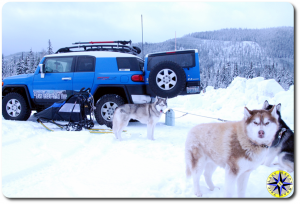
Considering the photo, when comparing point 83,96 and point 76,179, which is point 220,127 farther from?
point 83,96

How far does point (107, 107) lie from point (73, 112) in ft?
2.81

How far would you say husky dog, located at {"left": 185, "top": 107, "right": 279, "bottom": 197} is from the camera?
1247 millimetres

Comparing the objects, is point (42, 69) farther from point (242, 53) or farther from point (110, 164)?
point (242, 53)

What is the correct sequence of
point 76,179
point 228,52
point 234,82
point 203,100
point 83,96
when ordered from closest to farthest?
1. point 76,179
2. point 228,52
3. point 234,82
4. point 83,96
5. point 203,100

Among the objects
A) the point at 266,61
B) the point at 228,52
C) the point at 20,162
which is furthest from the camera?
the point at 228,52

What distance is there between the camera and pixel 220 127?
59.2 inches

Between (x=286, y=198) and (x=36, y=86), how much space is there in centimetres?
506

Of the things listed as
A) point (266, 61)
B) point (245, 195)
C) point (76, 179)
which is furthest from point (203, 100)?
point (76, 179)

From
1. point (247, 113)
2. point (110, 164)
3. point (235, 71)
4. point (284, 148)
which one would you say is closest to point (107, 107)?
point (110, 164)

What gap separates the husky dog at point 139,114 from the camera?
3449mm

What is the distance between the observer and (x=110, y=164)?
2.24 metres

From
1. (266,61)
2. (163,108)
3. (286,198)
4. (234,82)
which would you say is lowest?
(286,198)

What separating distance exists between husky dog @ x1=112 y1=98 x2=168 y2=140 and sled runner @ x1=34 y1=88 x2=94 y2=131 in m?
0.86

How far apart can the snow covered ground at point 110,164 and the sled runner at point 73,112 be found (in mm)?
387
